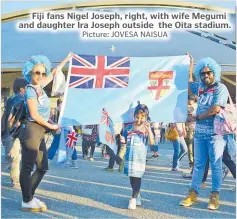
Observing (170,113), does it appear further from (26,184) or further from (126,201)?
(26,184)

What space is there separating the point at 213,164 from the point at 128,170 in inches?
34.1

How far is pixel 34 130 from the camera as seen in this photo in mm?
3922

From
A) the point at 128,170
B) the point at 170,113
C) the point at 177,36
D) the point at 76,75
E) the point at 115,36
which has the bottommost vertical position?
the point at 128,170

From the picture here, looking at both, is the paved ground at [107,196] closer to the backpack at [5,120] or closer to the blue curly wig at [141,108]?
the backpack at [5,120]

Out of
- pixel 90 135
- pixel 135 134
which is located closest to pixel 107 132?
pixel 135 134

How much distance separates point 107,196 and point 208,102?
1.55 metres

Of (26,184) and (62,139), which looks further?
(62,139)

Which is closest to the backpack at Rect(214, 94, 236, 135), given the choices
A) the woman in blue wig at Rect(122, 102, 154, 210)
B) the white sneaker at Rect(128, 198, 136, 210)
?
the woman in blue wig at Rect(122, 102, 154, 210)

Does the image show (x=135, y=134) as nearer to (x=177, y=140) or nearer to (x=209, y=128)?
(x=209, y=128)

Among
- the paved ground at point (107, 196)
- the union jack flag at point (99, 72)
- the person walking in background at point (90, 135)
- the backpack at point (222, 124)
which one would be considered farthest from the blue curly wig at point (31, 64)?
the person walking in background at point (90, 135)

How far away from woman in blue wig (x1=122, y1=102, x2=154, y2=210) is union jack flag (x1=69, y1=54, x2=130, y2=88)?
1.63 ft

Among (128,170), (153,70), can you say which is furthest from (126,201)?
(153,70)

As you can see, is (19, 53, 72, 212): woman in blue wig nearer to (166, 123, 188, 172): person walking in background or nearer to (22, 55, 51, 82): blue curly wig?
(22, 55, 51, 82): blue curly wig

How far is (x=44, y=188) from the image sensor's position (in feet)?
16.2
